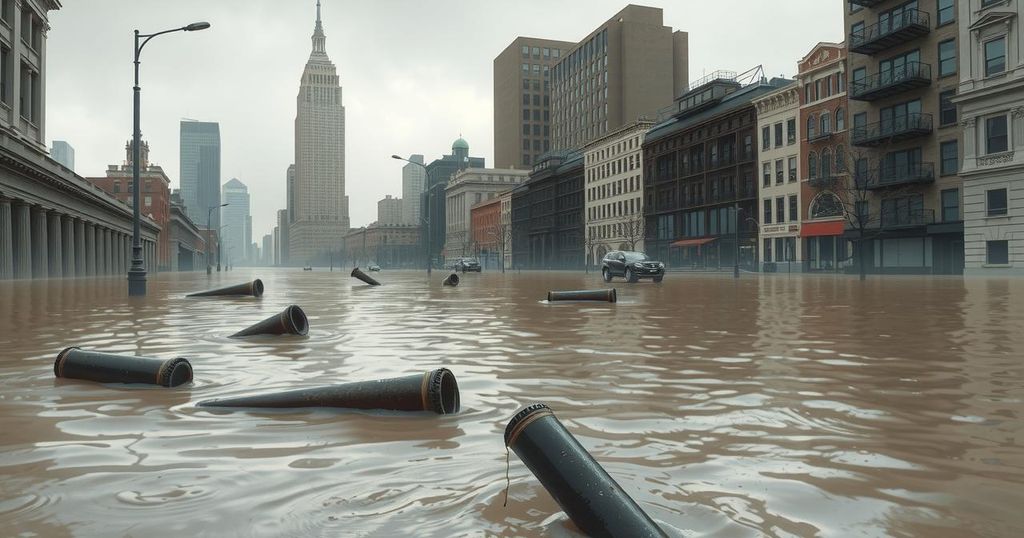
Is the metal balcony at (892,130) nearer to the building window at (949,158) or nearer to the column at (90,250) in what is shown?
the building window at (949,158)

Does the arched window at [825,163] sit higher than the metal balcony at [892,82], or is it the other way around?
the metal balcony at [892,82]

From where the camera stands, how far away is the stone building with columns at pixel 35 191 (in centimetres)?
3991

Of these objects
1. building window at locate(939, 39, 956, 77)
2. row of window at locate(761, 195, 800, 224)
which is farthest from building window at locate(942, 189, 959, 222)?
row of window at locate(761, 195, 800, 224)

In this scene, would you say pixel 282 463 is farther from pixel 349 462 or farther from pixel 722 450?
pixel 722 450

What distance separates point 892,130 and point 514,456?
56.1m

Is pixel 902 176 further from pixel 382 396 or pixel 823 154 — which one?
pixel 382 396

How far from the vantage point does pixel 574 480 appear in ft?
8.98

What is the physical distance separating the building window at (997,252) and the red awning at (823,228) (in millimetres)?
13446

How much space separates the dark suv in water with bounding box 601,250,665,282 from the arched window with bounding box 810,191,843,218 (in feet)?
95.3

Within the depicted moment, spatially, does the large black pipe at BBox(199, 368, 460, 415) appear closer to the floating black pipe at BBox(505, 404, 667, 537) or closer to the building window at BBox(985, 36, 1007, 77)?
the floating black pipe at BBox(505, 404, 667, 537)

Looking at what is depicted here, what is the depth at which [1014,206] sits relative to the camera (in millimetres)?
41469

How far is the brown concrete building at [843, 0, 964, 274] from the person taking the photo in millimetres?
48250

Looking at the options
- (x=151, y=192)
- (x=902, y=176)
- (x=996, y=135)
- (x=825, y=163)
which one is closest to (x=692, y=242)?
(x=825, y=163)

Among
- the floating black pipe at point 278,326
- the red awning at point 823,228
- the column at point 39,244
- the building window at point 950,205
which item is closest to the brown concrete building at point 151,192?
the column at point 39,244
